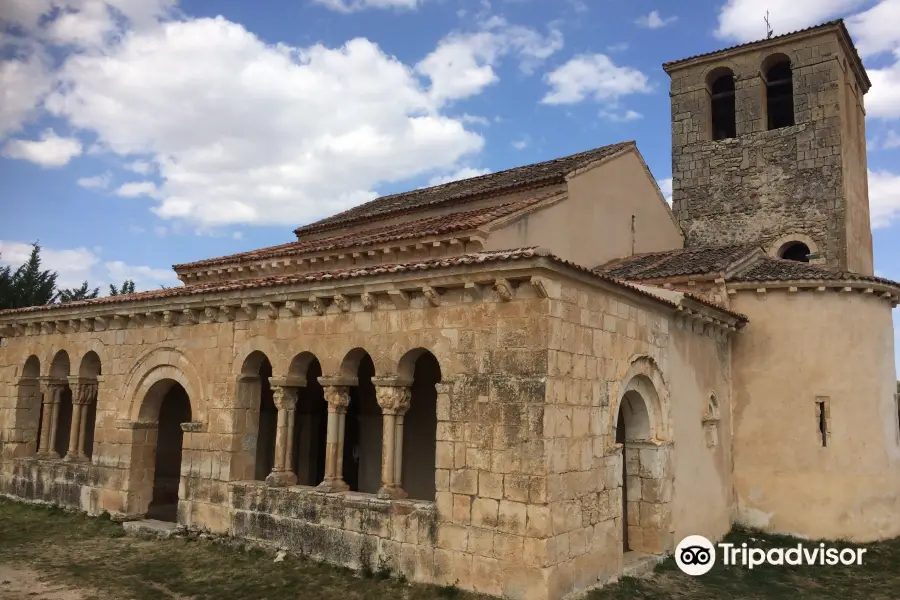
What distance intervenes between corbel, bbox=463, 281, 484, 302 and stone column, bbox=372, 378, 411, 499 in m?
1.46

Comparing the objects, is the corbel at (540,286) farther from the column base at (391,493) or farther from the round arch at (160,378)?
the round arch at (160,378)

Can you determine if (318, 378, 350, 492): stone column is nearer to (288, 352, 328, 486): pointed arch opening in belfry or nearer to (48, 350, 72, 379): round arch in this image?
(288, 352, 328, 486): pointed arch opening in belfry

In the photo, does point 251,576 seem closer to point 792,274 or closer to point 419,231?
point 419,231

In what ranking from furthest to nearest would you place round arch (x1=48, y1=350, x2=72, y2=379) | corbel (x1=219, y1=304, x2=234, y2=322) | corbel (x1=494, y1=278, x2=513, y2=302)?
round arch (x1=48, y1=350, x2=72, y2=379) < corbel (x1=219, y1=304, x2=234, y2=322) < corbel (x1=494, y1=278, x2=513, y2=302)

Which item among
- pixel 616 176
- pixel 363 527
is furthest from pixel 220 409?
pixel 616 176

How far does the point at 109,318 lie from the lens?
37.6 feet

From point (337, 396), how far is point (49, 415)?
727 cm

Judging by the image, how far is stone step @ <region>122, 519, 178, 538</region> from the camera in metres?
9.71

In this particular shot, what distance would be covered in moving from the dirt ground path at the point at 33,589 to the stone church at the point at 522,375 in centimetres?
202

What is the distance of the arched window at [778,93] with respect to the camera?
54.5ft

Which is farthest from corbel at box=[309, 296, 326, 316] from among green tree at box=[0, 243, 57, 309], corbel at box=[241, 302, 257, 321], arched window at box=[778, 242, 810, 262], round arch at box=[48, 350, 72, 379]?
green tree at box=[0, 243, 57, 309]

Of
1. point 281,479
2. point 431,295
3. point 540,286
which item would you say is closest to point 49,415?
point 281,479

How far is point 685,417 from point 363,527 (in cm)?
491

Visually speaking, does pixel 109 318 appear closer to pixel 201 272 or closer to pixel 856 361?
pixel 201 272
